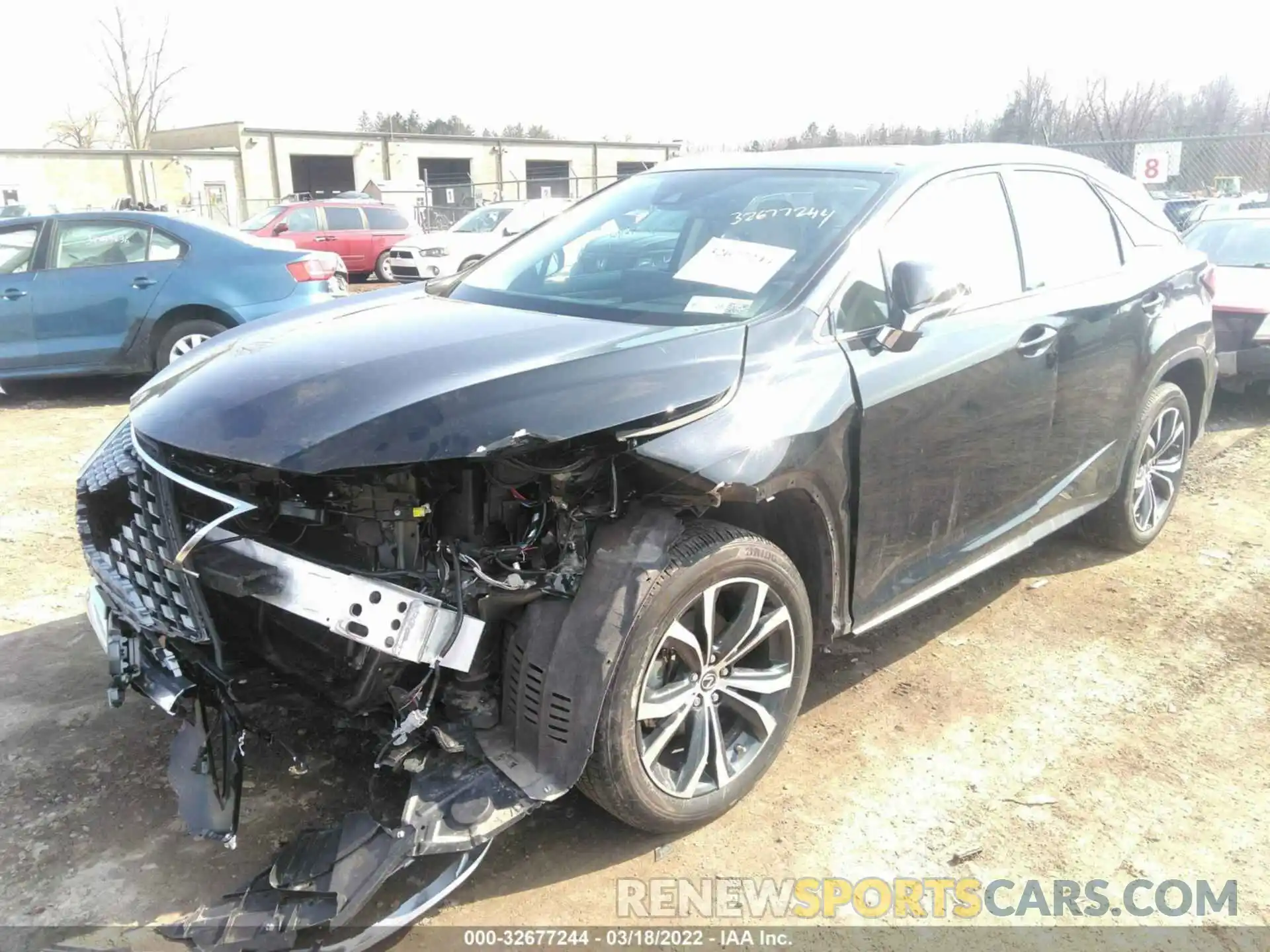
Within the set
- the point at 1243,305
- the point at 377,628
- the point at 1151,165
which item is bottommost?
the point at 377,628

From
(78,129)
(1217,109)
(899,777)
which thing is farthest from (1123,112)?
(78,129)

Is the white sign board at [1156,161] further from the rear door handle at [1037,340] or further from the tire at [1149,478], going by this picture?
the rear door handle at [1037,340]

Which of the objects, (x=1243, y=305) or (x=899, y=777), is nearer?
(x=899, y=777)

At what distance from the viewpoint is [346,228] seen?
1855cm

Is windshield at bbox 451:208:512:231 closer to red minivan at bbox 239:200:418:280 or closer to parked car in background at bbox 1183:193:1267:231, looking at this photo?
red minivan at bbox 239:200:418:280

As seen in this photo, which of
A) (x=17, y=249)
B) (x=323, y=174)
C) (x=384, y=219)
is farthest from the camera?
(x=323, y=174)

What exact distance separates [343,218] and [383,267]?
1.21 metres

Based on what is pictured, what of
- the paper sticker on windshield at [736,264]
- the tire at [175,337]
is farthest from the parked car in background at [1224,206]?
the tire at [175,337]

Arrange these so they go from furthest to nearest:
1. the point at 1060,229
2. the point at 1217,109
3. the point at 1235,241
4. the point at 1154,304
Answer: the point at 1217,109 < the point at 1235,241 < the point at 1154,304 < the point at 1060,229

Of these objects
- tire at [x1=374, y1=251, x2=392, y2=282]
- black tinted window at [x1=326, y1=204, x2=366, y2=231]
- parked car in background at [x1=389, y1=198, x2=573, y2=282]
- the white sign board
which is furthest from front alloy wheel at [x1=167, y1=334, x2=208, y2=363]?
the white sign board

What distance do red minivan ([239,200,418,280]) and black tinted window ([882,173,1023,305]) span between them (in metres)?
16.0

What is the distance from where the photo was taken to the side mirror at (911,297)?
2916mm

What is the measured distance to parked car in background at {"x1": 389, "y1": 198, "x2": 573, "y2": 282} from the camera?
1747 cm

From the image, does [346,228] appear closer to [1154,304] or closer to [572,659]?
[1154,304]
